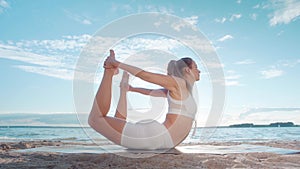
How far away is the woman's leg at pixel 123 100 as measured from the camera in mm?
3277

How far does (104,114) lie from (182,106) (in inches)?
31.1

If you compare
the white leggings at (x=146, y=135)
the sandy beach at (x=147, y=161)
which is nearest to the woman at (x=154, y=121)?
the white leggings at (x=146, y=135)

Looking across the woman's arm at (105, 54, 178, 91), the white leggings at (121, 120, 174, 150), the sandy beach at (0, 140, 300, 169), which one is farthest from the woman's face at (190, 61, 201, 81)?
the sandy beach at (0, 140, 300, 169)

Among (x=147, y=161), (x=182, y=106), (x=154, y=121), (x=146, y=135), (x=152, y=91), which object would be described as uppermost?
(x=152, y=91)

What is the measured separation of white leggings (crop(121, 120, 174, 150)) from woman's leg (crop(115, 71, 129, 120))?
1.23ft

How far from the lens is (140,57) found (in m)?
3.45

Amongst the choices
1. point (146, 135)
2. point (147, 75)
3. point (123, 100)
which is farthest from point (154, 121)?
point (123, 100)

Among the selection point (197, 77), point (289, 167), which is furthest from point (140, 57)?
point (289, 167)

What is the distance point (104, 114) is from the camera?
108 inches

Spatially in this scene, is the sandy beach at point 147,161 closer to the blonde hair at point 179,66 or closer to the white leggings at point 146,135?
the white leggings at point 146,135

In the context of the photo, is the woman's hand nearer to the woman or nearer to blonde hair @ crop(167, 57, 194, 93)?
the woman

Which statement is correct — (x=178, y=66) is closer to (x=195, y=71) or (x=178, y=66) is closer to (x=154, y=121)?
(x=195, y=71)

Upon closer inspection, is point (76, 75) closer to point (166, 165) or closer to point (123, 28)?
point (123, 28)

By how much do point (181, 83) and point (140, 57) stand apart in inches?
30.1
